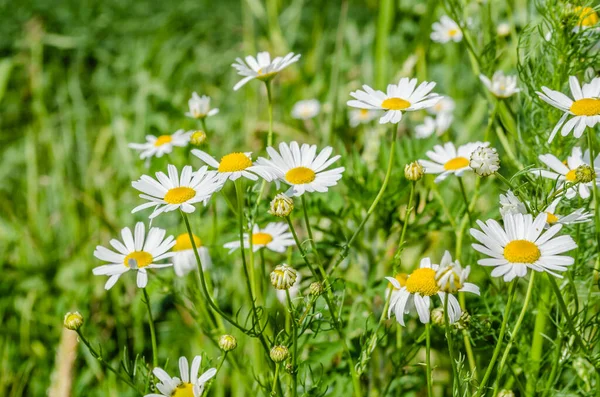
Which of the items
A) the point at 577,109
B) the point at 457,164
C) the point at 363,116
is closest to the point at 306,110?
the point at 363,116

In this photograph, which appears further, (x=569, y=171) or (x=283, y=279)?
(x=569, y=171)

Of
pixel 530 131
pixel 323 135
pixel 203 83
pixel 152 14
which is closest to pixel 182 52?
pixel 203 83

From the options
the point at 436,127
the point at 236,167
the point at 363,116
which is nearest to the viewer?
the point at 236,167

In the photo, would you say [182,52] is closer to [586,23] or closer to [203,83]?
[203,83]

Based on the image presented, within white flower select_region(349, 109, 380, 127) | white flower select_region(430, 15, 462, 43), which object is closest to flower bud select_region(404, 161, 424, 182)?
white flower select_region(430, 15, 462, 43)

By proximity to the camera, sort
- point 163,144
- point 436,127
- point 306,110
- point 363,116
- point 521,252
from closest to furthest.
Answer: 1. point 521,252
2. point 163,144
3. point 436,127
4. point 363,116
5. point 306,110

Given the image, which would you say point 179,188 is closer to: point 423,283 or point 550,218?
point 423,283

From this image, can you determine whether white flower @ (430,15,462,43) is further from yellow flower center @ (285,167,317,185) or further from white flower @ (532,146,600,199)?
yellow flower center @ (285,167,317,185)
